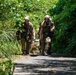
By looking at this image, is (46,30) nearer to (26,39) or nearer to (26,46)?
(26,39)

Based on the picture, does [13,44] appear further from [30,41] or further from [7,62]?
[30,41]

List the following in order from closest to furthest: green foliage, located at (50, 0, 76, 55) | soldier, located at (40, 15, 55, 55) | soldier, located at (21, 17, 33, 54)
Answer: soldier, located at (21, 17, 33, 54) < soldier, located at (40, 15, 55, 55) < green foliage, located at (50, 0, 76, 55)

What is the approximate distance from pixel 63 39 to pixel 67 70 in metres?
12.4

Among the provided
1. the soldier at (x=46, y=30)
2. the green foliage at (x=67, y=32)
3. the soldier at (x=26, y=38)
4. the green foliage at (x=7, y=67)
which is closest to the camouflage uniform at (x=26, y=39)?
the soldier at (x=26, y=38)

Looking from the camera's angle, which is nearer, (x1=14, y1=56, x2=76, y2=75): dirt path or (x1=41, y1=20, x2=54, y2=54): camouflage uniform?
(x1=14, y1=56, x2=76, y2=75): dirt path

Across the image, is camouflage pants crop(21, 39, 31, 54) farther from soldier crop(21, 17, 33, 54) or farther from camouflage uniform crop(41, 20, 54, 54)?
camouflage uniform crop(41, 20, 54, 54)

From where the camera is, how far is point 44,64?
16.1 metres

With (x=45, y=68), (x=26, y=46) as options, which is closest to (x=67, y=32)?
(x=26, y=46)

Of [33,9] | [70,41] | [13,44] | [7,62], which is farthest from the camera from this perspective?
[33,9]

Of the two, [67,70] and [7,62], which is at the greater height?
[7,62]

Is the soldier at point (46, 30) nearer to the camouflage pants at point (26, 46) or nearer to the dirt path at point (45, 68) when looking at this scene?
the camouflage pants at point (26, 46)

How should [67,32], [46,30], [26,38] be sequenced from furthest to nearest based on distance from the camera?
[67,32] → [46,30] → [26,38]

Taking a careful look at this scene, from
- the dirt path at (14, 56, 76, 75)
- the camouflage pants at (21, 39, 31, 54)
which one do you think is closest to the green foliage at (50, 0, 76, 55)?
the camouflage pants at (21, 39, 31, 54)

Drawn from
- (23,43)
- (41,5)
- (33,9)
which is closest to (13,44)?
(23,43)
